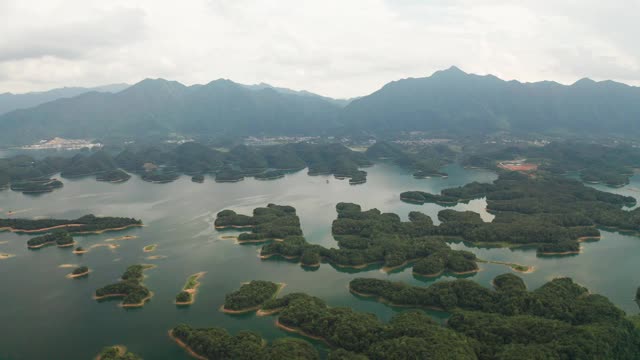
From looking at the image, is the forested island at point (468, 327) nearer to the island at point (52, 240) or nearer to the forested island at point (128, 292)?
the forested island at point (128, 292)

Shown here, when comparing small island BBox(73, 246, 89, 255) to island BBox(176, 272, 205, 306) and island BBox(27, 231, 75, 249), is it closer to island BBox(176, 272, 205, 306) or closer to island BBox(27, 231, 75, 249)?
island BBox(27, 231, 75, 249)

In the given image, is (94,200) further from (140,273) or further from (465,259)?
(465,259)

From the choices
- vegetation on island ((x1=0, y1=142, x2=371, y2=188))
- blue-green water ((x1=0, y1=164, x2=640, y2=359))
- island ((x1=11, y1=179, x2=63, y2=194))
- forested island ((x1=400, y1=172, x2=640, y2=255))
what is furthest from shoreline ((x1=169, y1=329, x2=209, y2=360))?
island ((x1=11, y1=179, x2=63, y2=194))

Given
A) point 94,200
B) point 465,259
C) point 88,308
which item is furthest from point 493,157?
point 88,308

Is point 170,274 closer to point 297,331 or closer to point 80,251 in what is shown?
point 80,251

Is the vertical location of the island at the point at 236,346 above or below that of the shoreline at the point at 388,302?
above

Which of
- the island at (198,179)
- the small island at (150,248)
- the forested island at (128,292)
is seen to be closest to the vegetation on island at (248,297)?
the forested island at (128,292)
